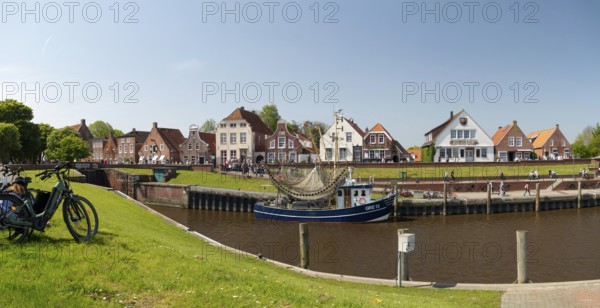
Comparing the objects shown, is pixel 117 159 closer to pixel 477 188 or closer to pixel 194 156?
pixel 194 156

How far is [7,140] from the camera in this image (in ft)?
217

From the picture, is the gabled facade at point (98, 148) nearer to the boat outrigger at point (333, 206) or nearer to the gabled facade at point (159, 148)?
the gabled facade at point (159, 148)

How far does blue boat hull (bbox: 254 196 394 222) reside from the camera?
37.1 m

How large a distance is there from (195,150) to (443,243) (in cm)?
6579

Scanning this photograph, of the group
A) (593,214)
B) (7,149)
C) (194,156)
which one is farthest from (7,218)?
(194,156)

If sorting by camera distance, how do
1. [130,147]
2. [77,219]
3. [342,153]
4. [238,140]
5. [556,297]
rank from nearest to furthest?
[77,219]
[556,297]
[342,153]
[238,140]
[130,147]

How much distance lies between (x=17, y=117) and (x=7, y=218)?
8555 cm

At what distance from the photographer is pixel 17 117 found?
7831cm

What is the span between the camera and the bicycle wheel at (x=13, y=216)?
9.18 meters

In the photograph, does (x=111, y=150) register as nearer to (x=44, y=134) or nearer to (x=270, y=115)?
(x=44, y=134)

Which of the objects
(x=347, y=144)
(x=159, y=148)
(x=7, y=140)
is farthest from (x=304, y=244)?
(x=159, y=148)

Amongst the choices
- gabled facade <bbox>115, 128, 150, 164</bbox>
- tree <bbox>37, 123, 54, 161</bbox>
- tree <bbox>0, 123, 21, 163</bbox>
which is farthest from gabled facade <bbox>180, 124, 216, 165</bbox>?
tree <bbox>37, 123, 54, 161</bbox>

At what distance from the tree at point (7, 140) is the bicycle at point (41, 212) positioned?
69.8m

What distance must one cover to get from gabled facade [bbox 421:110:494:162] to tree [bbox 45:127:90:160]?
6907 cm
